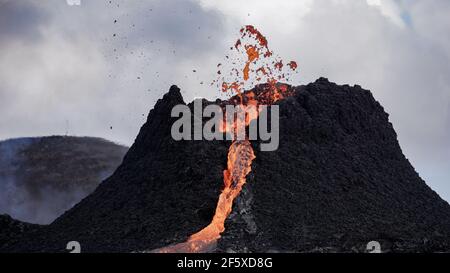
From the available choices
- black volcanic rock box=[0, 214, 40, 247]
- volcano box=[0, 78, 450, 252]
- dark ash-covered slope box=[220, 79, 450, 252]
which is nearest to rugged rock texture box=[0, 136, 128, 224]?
black volcanic rock box=[0, 214, 40, 247]

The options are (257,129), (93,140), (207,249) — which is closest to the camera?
(207,249)

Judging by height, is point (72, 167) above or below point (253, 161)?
above

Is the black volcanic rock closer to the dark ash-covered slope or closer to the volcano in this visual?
the volcano

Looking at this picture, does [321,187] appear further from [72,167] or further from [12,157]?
[12,157]

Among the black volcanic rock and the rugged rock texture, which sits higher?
the rugged rock texture

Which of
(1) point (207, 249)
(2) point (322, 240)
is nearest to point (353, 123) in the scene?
(2) point (322, 240)

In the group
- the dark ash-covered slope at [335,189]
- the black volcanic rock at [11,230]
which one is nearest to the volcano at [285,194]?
the dark ash-covered slope at [335,189]
